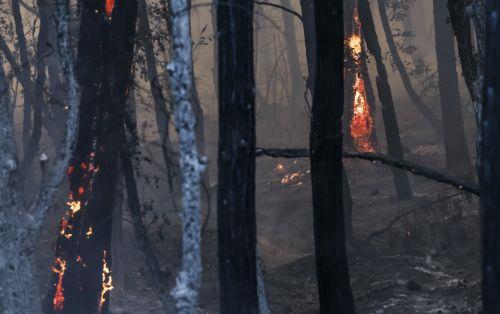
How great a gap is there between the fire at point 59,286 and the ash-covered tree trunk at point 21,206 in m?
2.81

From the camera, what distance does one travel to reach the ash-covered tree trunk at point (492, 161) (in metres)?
4.11

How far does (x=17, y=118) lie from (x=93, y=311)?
2887cm

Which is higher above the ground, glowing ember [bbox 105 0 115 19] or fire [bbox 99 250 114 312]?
glowing ember [bbox 105 0 115 19]

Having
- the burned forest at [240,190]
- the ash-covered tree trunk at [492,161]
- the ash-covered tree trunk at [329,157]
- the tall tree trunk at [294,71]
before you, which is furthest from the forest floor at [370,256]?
the tall tree trunk at [294,71]

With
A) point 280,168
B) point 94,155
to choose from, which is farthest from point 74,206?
point 280,168

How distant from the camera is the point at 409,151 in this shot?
19594 millimetres

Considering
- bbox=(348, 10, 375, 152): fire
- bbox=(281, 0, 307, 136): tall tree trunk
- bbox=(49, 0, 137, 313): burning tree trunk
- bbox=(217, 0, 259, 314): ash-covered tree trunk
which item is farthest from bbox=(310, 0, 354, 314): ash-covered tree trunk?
bbox=(281, 0, 307, 136): tall tree trunk

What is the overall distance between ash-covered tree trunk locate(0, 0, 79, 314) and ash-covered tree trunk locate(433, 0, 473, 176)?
38.2 feet

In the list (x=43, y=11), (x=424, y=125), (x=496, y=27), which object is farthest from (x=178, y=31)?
(x=424, y=125)

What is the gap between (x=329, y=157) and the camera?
6938 millimetres

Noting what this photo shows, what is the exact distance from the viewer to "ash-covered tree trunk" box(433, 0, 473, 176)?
17109 millimetres

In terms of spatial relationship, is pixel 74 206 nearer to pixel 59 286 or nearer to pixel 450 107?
pixel 59 286

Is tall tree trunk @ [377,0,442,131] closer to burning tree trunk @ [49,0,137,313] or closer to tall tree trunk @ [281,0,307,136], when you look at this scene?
tall tree trunk @ [281,0,307,136]

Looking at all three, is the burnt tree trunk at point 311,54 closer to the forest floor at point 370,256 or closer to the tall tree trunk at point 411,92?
the forest floor at point 370,256
